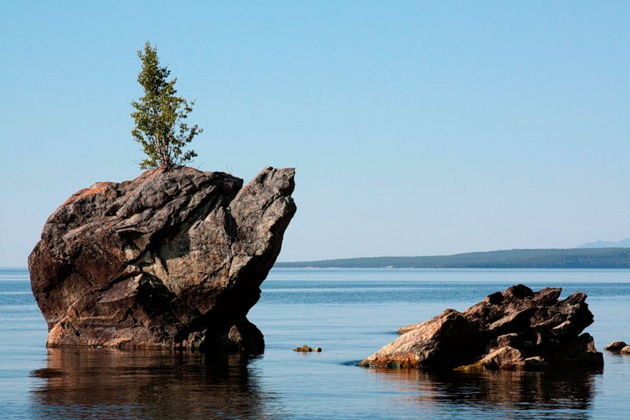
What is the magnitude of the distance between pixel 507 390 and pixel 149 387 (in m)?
15.6

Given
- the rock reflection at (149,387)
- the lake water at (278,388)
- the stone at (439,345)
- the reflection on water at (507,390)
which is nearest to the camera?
the rock reflection at (149,387)

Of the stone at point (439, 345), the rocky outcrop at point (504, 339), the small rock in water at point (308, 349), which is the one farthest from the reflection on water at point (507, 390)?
the small rock in water at point (308, 349)

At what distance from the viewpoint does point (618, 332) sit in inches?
3081

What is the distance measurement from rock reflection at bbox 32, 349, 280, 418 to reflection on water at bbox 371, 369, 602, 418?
7.02m

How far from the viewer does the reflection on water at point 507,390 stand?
39.3m

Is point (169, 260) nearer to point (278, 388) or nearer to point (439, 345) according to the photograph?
point (439, 345)

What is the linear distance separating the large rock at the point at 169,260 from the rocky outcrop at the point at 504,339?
11.5m

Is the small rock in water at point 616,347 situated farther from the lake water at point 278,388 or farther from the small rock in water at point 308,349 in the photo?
the small rock in water at point 308,349

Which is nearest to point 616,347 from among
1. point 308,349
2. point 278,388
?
point 308,349

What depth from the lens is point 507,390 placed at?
43.9m

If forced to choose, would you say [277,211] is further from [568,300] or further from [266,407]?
[266,407]

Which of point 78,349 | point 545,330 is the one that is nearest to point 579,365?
point 545,330

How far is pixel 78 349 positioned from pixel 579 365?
97.6 ft

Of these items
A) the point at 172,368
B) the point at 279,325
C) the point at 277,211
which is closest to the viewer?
the point at 172,368
